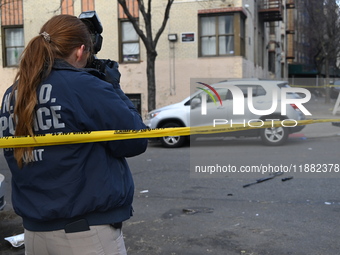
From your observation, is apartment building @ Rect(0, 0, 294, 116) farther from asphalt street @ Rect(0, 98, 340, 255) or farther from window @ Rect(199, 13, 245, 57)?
asphalt street @ Rect(0, 98, 340, 255)

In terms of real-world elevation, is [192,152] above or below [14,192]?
below

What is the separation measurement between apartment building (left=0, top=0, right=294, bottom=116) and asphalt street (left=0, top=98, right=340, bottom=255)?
1023 centimetres

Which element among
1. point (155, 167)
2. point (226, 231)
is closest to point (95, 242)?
point (226, 231)

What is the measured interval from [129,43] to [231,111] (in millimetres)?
10285

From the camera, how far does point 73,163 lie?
6.24 ft

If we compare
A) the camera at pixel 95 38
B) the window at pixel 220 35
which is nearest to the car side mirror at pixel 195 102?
the window at pixel 220 35

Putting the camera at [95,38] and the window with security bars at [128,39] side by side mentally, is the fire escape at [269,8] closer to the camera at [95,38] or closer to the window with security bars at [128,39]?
the window with security bars at [128,39]

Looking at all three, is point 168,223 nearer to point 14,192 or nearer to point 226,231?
point 226,231

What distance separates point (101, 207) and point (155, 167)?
6.75m

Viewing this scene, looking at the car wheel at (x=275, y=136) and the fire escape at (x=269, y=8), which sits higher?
the fire escape at (x=269, y=8)

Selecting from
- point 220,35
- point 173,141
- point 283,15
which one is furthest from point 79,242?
point 283,15

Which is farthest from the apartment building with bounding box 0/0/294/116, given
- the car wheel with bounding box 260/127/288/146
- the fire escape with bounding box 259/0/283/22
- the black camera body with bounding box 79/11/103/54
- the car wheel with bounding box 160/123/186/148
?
the black camera body with bounding box 79/11/103/54

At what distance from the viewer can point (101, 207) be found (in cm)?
192

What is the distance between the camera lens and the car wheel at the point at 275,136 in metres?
10.5
